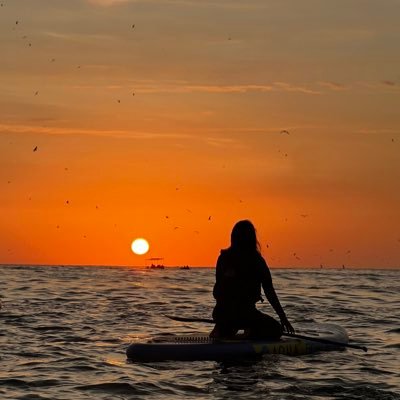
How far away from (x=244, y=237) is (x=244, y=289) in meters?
1.10

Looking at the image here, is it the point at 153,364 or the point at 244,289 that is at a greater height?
the point at 244,289

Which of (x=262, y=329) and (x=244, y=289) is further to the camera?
(x=262, y=329)

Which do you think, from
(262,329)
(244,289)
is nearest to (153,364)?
(244,289)

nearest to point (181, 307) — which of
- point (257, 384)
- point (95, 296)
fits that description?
point (95, 296)

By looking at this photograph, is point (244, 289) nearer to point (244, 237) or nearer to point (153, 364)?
point (244, 237)

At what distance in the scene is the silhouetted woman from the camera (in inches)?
640

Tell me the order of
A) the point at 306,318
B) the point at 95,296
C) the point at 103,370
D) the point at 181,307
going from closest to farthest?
the point at 103,370 → the point at 306,318 → the point at 181,307 → the point at 95,296

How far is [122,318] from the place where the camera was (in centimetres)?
2409

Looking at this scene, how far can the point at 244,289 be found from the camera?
16.7 metres

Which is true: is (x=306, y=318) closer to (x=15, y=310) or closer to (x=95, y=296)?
(x=15, y=310)

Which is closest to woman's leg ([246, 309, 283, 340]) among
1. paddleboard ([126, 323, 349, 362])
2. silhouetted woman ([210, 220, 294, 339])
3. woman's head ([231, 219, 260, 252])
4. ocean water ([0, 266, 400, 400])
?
silhouetted woman ([210, 220, 294, 339])

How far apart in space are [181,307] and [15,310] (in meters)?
5.26

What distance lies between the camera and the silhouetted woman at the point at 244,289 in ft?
53.4

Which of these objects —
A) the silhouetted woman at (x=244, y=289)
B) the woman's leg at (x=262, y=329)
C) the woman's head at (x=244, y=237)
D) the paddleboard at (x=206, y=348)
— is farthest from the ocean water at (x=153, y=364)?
the woman's head at (x=244, y=237)
